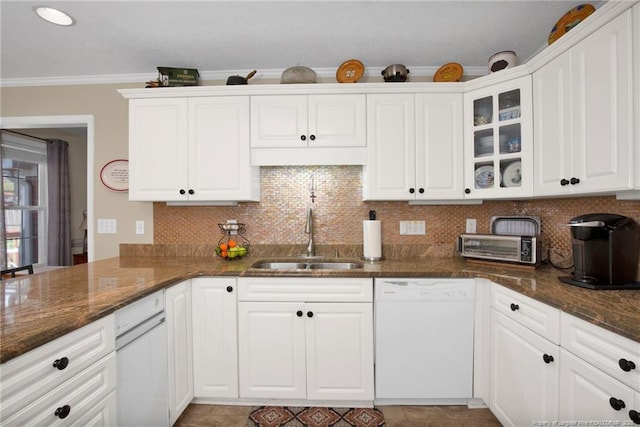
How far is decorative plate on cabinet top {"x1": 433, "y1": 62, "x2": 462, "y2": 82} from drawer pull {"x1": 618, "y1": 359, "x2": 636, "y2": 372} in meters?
1.96

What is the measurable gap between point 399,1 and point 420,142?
88 centimetres

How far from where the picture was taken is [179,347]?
5.45 ft

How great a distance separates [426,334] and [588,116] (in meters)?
1.46

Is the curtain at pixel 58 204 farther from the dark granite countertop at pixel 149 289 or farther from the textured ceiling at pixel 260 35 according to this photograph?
the dark granite countertop at pixel 149 289

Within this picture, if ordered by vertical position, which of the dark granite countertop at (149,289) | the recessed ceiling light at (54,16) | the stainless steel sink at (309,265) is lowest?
the stainless steel sink at (309,265)

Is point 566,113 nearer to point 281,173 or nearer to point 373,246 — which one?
point 373,246

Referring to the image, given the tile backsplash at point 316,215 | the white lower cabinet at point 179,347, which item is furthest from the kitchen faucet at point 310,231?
the white lower cabinet at point 179,347

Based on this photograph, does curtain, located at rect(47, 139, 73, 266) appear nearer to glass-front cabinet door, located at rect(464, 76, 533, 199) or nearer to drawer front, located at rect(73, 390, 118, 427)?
drawer front, located at rect(73, 390, 118, 427)

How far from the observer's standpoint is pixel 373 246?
2.16 meters

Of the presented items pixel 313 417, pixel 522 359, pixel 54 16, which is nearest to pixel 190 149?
pixel 54 16

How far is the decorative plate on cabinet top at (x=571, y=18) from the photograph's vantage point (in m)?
1.56

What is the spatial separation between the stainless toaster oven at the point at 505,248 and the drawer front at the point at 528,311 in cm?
30

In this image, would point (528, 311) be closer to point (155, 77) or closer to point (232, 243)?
point (232, 243)

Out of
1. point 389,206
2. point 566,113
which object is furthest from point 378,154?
point 566,113
